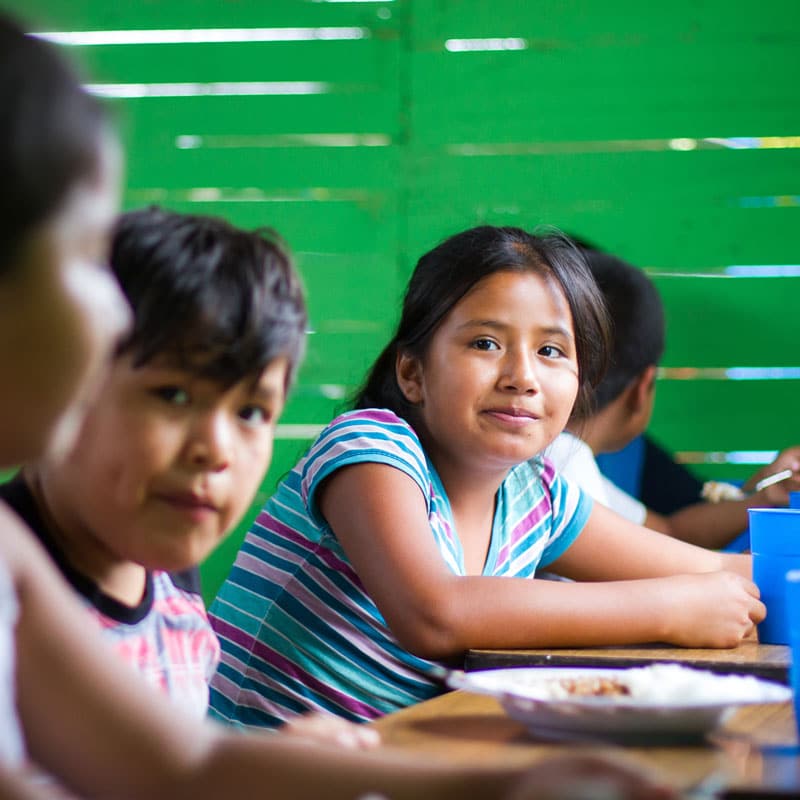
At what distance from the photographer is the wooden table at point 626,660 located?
1375mm

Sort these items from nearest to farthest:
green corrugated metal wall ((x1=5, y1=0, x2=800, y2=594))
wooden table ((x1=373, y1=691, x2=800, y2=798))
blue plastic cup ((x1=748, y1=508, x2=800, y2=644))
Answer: wooden table ((x1=373, y1=691, x2=800, y2=798)) < blue plastic cup ((x1=748, y1=508, x2=800, y2=644)) < green corrugated metal wall ((x1=5, y1=0, x2=800, y2=594))

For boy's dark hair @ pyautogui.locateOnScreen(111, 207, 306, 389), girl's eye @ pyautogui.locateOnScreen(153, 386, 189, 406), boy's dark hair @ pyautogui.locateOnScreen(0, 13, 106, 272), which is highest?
boy's dark hair @ pyautogui.locateOnScreen(0, 13, 106, 272)

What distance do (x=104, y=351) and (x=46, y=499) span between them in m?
0.36

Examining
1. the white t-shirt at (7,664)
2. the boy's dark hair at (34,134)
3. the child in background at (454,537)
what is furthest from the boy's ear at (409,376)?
the boy's dark hair at (34,134)

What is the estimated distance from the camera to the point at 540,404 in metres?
1.79

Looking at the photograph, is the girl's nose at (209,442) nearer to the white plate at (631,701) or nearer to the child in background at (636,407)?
the white plate at (631,701)

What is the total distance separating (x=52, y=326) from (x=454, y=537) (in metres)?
1.19

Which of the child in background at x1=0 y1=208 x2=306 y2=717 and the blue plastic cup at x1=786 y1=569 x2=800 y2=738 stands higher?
the child in background at x1=0 y1=208 x2=306 y2=717

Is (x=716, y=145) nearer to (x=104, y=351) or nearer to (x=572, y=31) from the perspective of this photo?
(x=572, y=31)

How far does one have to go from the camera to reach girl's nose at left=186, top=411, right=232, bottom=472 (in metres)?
0.94

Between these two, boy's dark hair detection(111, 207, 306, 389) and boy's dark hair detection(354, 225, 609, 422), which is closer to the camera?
boy's dark hair detection(111, 207, 306, 389)

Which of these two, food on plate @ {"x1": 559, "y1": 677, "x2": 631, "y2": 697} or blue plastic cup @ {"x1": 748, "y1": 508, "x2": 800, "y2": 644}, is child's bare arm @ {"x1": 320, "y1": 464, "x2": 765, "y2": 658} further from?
food on plate @ {"x1": 559, "y1": 677, "x2": 631, "y2": 697}

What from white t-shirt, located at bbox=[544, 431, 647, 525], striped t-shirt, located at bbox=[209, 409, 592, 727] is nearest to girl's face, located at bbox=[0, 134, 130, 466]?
striped t-shirt, located at bbox=[209, 409, 592, 727]

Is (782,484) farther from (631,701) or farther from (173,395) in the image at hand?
(173,395)
